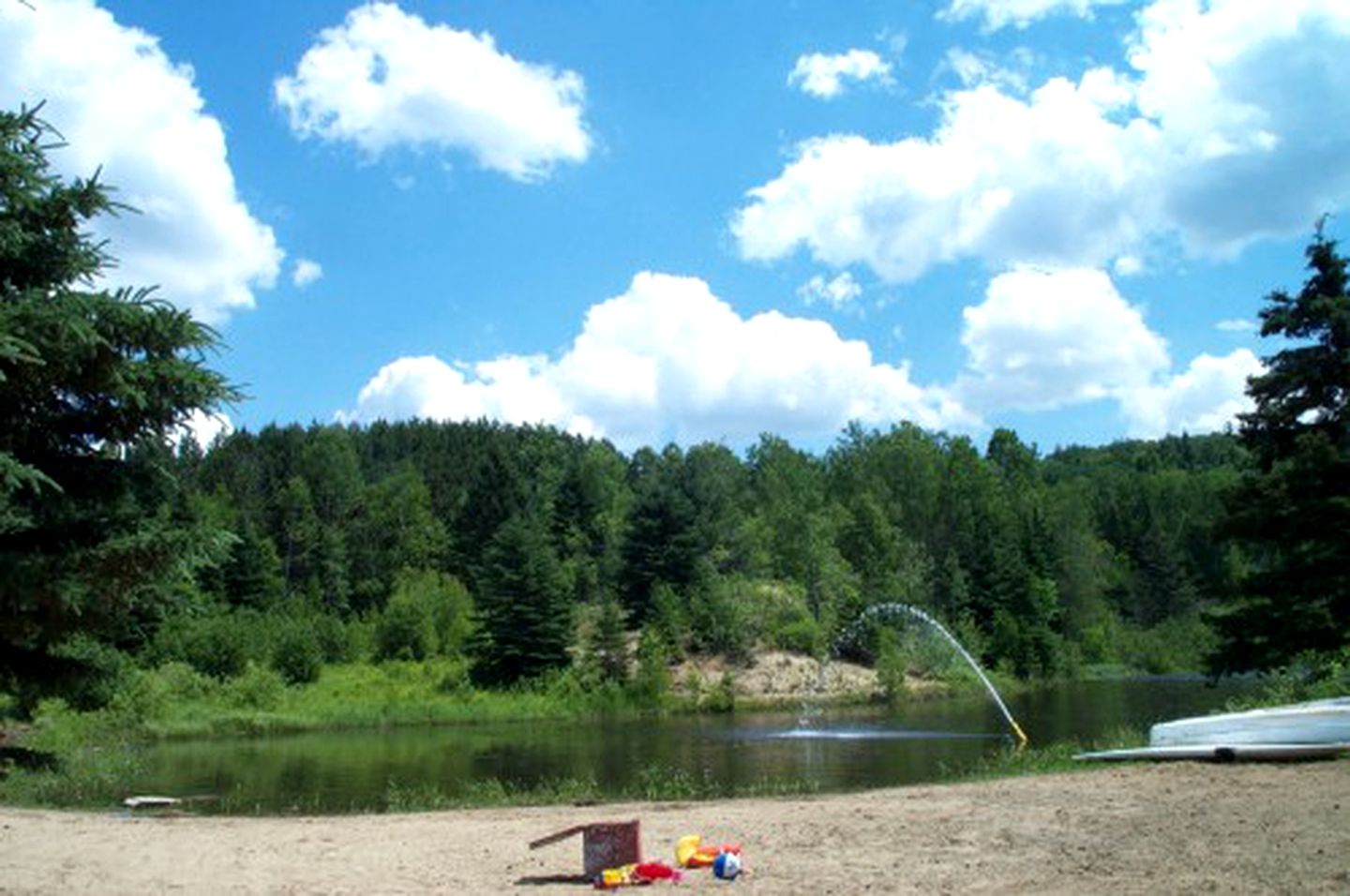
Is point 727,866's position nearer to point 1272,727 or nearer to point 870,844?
point 870,844

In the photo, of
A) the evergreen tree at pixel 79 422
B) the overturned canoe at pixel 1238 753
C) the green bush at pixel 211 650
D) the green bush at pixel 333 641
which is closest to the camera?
the evergreen tree at pixel 79 422

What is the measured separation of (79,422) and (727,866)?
24.0 ft

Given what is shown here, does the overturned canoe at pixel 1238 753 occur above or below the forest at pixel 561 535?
below

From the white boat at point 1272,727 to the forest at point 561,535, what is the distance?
24.5 ft

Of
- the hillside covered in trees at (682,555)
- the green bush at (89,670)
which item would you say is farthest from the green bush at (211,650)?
the green bush at (89,670)

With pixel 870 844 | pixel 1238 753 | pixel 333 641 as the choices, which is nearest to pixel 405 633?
pixel 333 641

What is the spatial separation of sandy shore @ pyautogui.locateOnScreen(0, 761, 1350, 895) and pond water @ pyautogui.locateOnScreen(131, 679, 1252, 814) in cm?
645

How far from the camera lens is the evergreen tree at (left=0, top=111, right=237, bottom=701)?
885 centimetres

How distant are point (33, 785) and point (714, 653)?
5672 cm

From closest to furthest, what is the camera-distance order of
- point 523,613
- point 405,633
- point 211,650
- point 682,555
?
point 211,650 < point 523,613 < point 682,555 < point 405,633

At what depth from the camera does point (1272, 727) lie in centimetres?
1644

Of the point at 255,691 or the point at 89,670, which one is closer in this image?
the point at 89,670

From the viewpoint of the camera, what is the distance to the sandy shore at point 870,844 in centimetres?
1052

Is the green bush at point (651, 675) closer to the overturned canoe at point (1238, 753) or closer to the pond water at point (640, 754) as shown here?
the pond water at point (640, 754)
